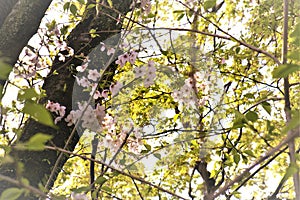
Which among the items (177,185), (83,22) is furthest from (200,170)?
(83,22)

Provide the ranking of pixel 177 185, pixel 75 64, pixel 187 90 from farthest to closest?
pixel 177 185, pixel 187 90, pixel 75 64

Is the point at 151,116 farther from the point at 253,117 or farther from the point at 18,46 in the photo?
the point at 253,117

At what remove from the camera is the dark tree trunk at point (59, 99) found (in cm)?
110

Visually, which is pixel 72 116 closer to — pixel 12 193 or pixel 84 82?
pixel 84 82

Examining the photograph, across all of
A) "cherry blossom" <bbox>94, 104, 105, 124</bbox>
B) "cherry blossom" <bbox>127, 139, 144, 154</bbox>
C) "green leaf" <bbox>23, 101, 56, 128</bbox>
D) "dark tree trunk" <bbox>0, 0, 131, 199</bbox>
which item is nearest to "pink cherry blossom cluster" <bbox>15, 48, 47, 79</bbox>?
"dark tree trunk" <bbox>0, 0, 131, 199</bbox>

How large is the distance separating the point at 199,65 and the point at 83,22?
616 millimetres

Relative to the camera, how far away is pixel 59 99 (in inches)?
47.8

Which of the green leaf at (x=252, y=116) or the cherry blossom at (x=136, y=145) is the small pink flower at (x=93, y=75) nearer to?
the cherry blossom at (x=136, y=145)

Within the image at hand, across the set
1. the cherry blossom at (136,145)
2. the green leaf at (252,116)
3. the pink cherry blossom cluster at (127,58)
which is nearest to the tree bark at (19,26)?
the pink cherry blossom cluster at (127,58)

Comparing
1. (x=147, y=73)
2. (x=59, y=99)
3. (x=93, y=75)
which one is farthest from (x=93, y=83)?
(x=147, y=73)

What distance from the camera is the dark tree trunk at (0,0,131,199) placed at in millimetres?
1104

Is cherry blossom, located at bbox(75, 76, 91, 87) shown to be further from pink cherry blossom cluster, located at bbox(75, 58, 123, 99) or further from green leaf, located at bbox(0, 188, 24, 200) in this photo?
green leaf, located at bbox(0, 188, 24, 200)

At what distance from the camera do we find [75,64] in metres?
1.27

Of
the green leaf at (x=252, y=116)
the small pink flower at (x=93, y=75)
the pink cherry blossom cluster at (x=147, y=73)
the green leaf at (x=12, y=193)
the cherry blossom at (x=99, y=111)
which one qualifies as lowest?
the green leaf at (x=12, y=193)
